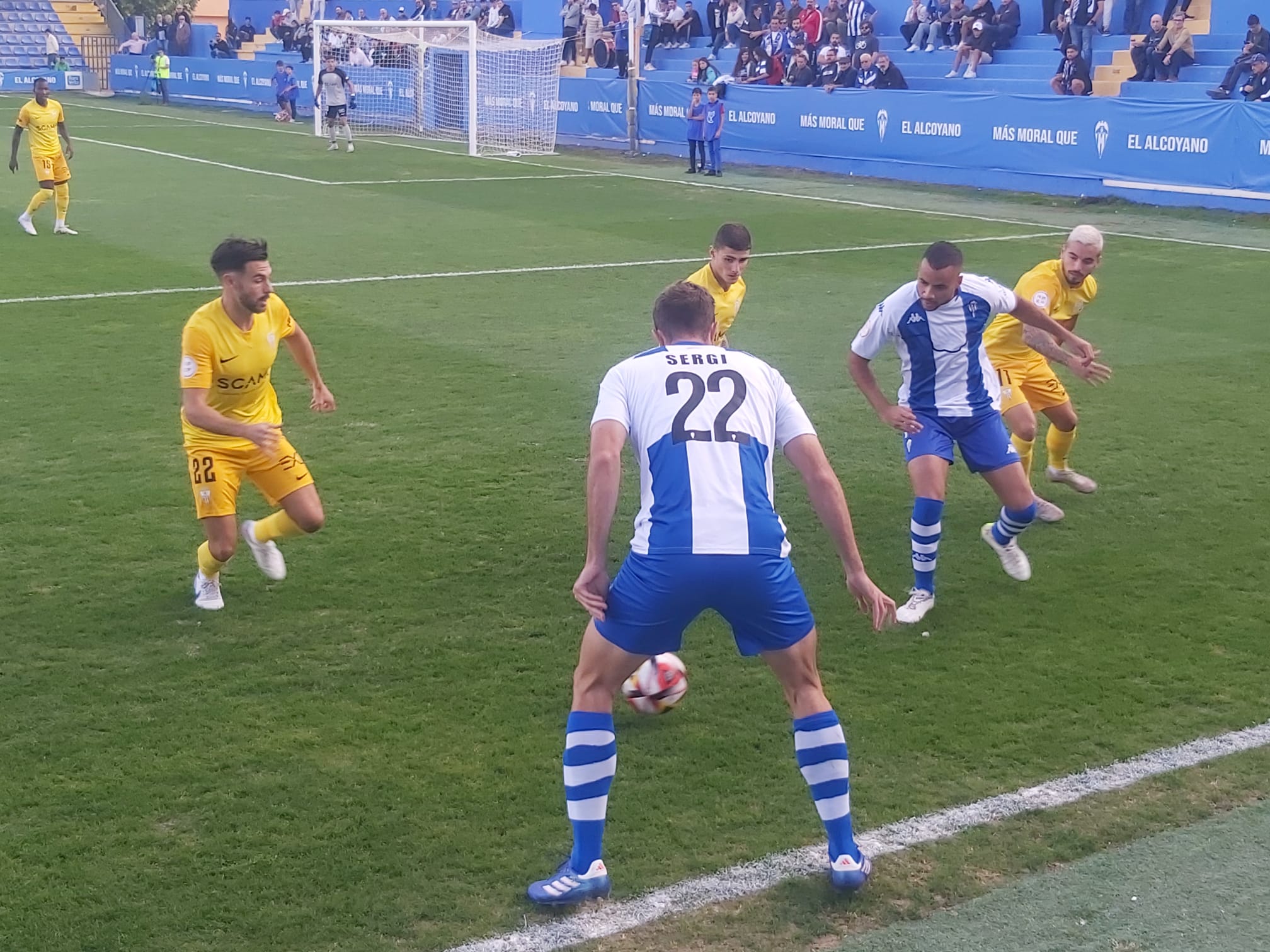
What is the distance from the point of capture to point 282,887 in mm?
4703

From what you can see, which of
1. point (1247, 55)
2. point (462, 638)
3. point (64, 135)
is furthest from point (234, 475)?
point (1247, 55)

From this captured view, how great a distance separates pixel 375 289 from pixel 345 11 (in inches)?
1470

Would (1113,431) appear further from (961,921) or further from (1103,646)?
(961,921)

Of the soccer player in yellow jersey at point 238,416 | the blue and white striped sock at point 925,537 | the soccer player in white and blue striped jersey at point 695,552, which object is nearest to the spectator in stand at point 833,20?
the blue and white striped sock at point 925,537

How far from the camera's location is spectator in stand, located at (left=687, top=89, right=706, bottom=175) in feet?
97.1

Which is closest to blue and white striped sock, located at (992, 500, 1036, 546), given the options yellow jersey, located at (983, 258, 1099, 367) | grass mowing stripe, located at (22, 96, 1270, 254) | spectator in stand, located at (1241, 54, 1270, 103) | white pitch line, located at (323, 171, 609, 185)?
yellow jersey, located at (983, 258, 1099, 367)

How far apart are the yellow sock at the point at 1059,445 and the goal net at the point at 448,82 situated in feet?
87.0

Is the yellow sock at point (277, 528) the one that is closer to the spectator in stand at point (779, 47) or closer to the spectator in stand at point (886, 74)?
the spectator in stand at point (886, 74)

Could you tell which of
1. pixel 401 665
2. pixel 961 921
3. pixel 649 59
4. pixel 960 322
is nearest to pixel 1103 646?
pixel 960 322

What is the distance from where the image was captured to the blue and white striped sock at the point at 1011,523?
24.1 feet

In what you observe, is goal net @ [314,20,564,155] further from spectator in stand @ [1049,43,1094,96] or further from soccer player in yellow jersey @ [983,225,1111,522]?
soccer player in yellow jersey @ [983,225,1111,522]

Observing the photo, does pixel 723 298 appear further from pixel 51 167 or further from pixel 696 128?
pixel 696 128

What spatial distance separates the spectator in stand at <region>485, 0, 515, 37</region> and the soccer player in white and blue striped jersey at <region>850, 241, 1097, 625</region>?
1576 inches

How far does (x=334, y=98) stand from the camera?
113ft
